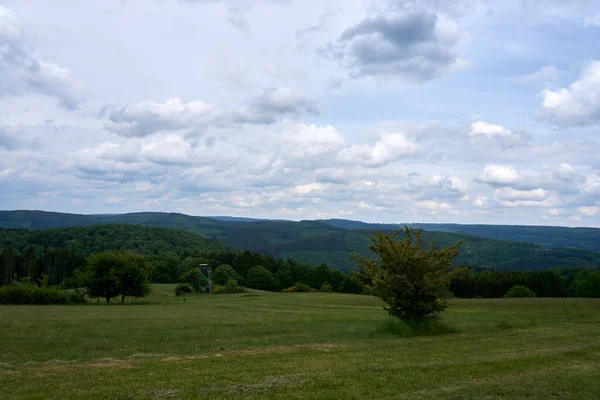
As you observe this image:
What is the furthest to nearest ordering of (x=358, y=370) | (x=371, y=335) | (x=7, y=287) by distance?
1. (x=7, y=287)
2. (x=371, y=335)
3. (x=358, y=370)

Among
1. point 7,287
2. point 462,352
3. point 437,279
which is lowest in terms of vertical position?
point 7,287

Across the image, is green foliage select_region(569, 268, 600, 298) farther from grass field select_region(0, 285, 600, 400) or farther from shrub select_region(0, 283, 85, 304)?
shrub select_region(0, 283, 85, 304)

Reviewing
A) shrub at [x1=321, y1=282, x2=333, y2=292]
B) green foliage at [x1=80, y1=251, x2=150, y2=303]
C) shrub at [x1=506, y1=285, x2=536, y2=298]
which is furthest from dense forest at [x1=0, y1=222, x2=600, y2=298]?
shrub at [x1=506, y1=285, x2=536, y2=298]

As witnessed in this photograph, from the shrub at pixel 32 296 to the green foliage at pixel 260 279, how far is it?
6631 cm

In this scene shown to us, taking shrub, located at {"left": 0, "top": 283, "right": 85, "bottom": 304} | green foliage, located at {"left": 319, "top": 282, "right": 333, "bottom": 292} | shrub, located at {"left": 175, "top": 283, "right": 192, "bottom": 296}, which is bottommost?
green foliage, located at {"left": 319, "top": 282, "right": 333, "bottom": 292}

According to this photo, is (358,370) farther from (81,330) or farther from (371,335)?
(81,330)

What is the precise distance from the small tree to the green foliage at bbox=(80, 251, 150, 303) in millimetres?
50991

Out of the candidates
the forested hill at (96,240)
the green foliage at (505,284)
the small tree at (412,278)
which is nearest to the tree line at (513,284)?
the green foliage at (505,284)

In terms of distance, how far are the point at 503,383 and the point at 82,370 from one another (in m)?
11.5

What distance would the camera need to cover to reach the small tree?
912 inches

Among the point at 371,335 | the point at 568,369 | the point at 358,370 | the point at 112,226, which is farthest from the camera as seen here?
the point at 112,226

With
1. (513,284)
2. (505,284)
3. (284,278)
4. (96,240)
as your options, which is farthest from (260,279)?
(96,240)

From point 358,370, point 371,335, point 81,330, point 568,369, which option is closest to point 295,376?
point 358,370

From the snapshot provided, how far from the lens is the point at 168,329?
25828 mm
